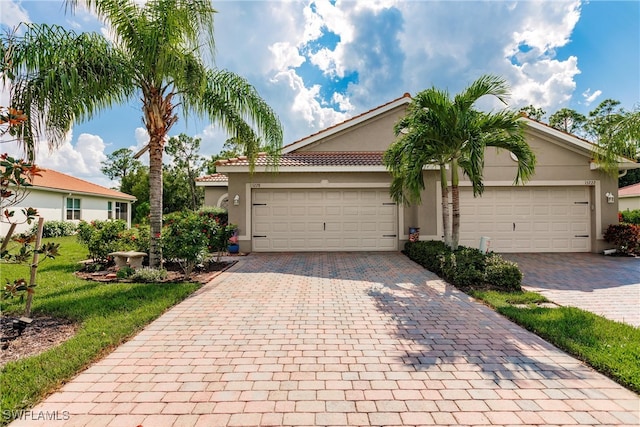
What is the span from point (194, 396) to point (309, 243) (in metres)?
9.06

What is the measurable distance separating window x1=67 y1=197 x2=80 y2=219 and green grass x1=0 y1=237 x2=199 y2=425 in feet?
49.6

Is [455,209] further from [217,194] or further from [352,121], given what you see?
[217,194]

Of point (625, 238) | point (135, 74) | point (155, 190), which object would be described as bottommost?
point (625, 238)

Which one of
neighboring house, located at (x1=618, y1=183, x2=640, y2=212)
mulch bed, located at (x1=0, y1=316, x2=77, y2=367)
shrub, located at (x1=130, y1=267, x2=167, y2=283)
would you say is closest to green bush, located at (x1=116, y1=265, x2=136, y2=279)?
shrub, located at (x1=130, y1=267, x2=167, y2=283)

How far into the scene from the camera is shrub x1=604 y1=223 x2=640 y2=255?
1062cm

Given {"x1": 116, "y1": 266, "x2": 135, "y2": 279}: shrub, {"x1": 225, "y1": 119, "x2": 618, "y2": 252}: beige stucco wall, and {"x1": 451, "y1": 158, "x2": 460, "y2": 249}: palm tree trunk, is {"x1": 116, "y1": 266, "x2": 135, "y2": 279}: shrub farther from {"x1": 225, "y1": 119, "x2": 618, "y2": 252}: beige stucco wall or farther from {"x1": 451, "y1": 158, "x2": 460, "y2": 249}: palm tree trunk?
{"x1": 451, "y1": 158, "x2": 460, "y2": 249}: palm tree trunk

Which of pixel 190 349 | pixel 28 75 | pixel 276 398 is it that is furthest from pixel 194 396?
pixel 28 75

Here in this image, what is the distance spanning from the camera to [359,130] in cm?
1366

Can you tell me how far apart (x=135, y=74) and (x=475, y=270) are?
29.4 feet

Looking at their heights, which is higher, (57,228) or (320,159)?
(320,159)

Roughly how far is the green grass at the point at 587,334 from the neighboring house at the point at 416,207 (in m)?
6.39

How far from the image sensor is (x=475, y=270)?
22.1 feet

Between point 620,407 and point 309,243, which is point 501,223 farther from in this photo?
point 620,407

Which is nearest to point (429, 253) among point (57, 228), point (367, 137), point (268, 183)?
point (268, 183)
